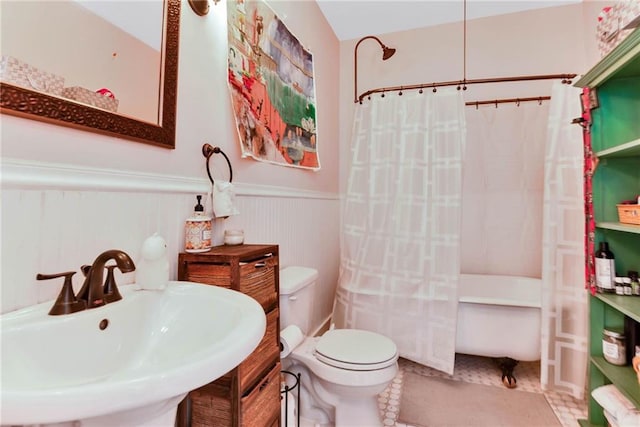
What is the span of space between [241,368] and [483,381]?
5.72ft

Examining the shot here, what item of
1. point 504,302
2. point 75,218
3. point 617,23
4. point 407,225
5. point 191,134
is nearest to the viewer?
point 75,218

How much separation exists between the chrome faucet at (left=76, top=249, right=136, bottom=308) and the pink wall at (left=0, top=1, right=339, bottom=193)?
27 centimetres

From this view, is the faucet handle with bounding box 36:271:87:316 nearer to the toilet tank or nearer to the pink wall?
the pink wall

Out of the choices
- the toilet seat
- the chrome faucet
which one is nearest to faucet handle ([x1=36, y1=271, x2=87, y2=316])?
the chrome faucet

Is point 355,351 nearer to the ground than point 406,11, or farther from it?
nearer to the ground

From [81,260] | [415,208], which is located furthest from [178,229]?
[415,208]

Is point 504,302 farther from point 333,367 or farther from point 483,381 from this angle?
point 333,367

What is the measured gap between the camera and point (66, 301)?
2.26 ft

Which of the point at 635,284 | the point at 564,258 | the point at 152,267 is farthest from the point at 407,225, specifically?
the point at 152,267

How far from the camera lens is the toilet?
55.2 inches

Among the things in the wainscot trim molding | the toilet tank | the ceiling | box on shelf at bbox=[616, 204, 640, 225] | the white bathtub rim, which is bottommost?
the white bathtub rim

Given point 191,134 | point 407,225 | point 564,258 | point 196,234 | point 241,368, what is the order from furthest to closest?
point 407,225
point 564,258
point 191,134
point 196,234
point 241,368

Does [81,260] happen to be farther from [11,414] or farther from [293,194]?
[293,194]

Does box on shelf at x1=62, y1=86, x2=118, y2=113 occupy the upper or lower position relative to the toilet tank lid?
upper
